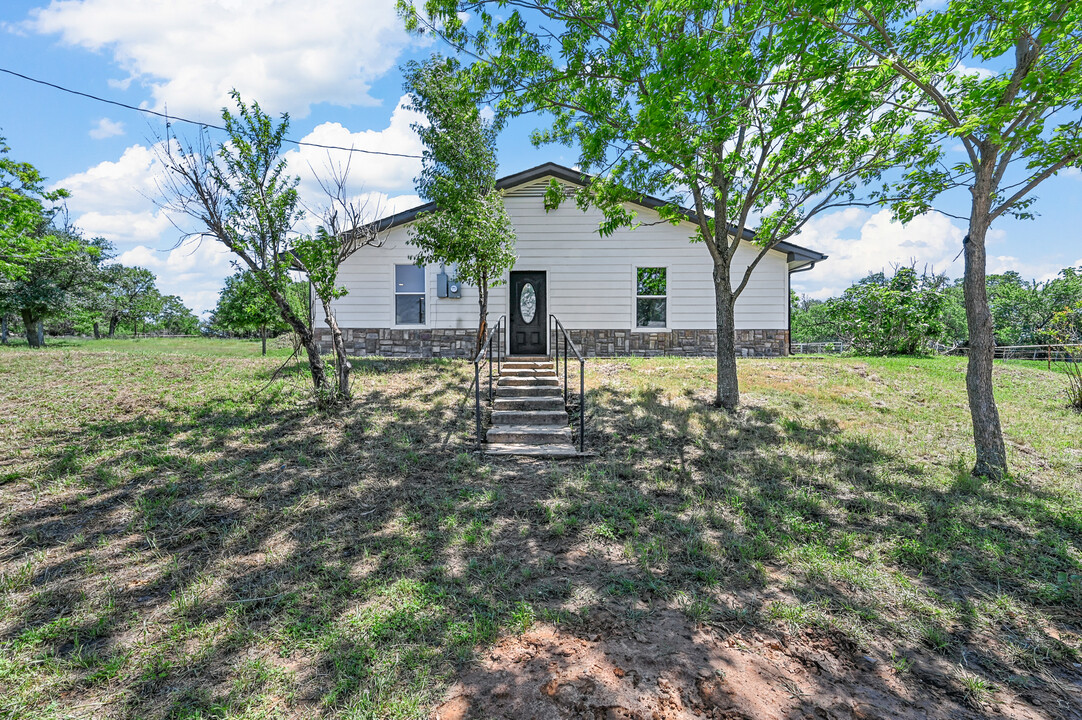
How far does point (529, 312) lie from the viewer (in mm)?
11883

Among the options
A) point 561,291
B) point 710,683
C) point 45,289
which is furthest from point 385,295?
point 45,289

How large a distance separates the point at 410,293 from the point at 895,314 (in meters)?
13.3

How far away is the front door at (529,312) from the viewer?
38.8 ft

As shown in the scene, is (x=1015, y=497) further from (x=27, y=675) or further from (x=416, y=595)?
(x=27, y=675)

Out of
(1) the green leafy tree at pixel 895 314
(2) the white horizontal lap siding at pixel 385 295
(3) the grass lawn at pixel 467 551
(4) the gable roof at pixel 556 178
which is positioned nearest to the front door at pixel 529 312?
(2) the white horizontal lap siding at pixel 385 295

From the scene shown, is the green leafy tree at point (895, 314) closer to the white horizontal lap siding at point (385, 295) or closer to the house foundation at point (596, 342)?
the house foundation at point (596, 342)

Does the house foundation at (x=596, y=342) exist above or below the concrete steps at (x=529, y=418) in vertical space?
above

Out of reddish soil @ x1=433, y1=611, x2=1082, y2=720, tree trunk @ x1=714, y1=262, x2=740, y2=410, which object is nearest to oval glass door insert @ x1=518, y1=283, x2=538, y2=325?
tree trunk @ x1=714, y1=262, x2=740, y2=410

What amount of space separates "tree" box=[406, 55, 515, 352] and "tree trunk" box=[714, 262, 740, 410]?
3918 mm

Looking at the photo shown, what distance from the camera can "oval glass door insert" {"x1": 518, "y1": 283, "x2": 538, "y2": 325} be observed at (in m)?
11.9

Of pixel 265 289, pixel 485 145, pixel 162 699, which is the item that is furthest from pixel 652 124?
pixel 162 699

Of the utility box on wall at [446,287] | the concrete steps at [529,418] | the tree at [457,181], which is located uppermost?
the tree at [457,181]

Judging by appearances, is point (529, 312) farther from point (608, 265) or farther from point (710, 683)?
point (710, 683)

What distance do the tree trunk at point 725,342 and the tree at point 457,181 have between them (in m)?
3.92
